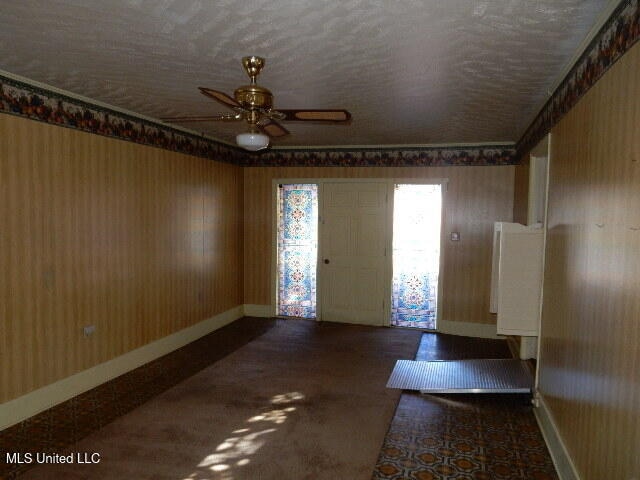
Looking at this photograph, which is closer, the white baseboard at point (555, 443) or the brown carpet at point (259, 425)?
the white baseboard at point (555, 443)

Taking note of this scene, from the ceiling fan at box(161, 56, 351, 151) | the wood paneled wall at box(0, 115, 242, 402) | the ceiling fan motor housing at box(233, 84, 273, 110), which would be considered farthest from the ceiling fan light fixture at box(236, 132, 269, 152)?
the wood paneled wall at box(0, 115, 242, 402)

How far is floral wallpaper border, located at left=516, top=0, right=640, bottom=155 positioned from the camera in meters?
2.02

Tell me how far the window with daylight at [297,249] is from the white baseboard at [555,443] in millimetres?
3937

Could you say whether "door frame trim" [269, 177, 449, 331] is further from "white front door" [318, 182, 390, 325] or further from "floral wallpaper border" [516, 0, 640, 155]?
"floral wallpaper border" [516, 0, 640, 155]

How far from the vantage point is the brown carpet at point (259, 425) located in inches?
120

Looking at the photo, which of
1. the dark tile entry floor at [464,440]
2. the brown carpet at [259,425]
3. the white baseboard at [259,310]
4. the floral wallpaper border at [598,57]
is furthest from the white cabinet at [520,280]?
the white baseboard at [259,310]

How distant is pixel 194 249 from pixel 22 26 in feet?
12.0

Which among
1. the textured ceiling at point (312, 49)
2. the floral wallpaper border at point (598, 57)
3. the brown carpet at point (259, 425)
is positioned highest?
the textured ceiling at point (312, 49)

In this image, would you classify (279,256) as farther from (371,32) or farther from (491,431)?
(371,32)

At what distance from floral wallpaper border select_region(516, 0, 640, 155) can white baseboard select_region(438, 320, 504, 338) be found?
3179 mm

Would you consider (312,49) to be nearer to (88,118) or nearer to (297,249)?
(88,118)

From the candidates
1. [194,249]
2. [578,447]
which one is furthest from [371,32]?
[194,249]

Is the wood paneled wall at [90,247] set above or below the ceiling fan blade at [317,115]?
below

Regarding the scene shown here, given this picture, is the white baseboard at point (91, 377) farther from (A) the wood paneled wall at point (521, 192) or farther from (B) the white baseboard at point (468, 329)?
(A) the wood paneled wall at point (521, 192)
